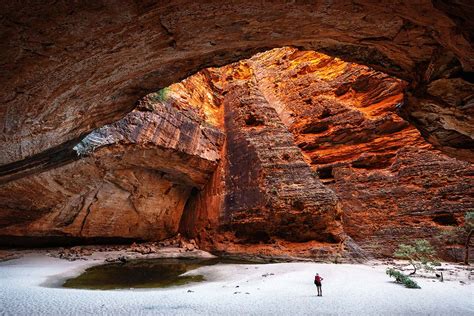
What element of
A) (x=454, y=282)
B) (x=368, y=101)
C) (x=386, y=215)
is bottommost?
(x=454, y=282)

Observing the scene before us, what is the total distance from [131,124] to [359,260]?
12889 mm

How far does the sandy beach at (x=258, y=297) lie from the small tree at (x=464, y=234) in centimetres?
413

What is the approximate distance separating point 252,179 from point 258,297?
8664 mm

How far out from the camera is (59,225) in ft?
48.4

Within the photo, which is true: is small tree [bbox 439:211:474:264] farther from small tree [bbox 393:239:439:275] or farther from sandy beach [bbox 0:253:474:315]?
sandy beach [bbox 0:253:474:315]

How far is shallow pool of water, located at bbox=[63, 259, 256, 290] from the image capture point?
9.16 m

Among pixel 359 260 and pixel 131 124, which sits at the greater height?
pixel 131 124

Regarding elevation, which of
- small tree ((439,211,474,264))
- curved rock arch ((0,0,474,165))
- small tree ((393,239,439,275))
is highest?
curved rock arch ((0,0,474,165))

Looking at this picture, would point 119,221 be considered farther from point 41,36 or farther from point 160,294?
point 41,36

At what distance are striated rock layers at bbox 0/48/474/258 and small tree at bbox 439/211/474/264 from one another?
0.71 metres

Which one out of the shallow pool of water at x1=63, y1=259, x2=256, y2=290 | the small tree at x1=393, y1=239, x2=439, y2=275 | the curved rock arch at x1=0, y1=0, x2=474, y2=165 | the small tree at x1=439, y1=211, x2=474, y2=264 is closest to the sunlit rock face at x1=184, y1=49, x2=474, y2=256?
the small tree at x1=439, y1=211, x2=474, y2=264

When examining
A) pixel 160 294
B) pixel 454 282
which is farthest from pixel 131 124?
pixel 454 282

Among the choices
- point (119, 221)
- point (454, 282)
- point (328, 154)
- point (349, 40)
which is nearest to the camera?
point (349, 40)

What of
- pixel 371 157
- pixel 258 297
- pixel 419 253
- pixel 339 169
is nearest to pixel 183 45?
pixel 258 297
